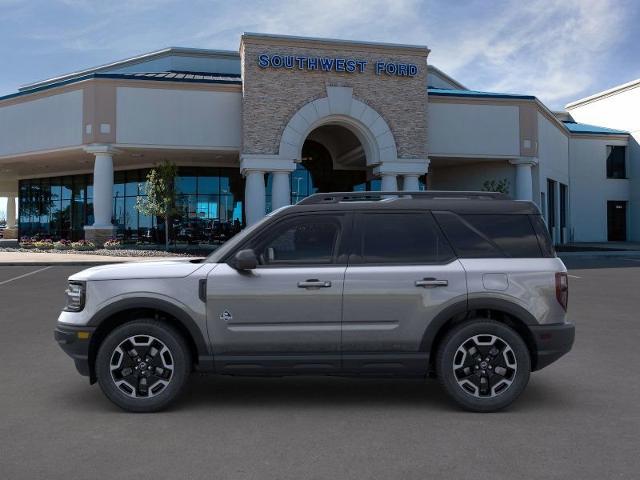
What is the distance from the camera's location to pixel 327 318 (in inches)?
192

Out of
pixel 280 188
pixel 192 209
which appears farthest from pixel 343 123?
pixel 192 209

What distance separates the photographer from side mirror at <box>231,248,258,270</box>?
15.5ft

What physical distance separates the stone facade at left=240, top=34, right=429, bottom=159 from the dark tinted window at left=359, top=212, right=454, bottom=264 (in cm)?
2265

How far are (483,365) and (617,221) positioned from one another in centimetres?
4278

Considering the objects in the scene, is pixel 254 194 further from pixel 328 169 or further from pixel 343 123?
pixel 328 169

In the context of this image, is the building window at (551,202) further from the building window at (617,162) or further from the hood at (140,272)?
the hood at (140,272)

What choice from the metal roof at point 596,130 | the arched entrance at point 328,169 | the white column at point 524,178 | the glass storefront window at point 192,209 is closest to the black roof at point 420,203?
the arched entrance at point 328,169

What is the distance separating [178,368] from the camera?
4.87 m

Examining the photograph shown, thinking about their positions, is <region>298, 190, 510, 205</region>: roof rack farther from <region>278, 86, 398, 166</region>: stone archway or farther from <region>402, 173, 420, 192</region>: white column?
<region>402, 173, 420, 192</region>: white column

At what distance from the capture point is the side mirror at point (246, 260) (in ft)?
15.5

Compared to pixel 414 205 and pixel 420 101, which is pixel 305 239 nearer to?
pixel 414 205

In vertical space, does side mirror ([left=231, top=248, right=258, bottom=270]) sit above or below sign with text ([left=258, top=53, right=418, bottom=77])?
below

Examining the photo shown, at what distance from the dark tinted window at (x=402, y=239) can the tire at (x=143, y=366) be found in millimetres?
1797

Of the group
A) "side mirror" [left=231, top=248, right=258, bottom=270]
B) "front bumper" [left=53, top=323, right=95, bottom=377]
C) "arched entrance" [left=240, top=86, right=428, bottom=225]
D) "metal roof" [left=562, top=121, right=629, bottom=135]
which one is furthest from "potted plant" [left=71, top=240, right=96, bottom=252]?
"metal roof" [left=562, top=121, right=629, bottom=135]
